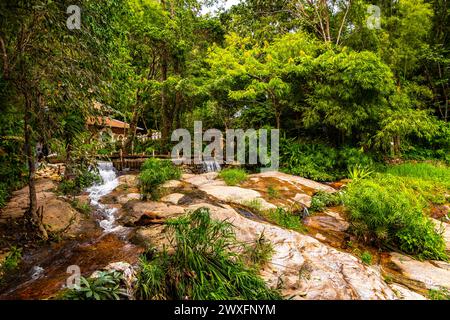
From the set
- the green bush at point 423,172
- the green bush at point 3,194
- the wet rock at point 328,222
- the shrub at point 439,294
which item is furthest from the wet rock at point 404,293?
the green bush at point 3,194

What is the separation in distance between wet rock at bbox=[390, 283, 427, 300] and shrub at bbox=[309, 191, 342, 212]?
10.8 feet

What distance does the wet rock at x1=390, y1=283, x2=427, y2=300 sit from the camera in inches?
149

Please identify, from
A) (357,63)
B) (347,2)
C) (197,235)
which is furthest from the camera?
(347,2)

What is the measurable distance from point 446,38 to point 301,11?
25.2 ft

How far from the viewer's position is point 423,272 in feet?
15.3

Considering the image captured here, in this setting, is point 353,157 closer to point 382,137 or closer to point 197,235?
point 382,137

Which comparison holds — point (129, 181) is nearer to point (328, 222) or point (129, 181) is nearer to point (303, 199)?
point (303, 199)

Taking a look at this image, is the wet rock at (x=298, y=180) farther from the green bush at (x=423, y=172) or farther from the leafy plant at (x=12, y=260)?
the leafy plant at (x=12, y=260)

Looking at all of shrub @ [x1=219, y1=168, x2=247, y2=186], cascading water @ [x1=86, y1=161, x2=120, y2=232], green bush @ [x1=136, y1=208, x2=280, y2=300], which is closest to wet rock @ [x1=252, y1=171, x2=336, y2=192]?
shrub @ [x1=219, y1=168, x2=247, y2=186]

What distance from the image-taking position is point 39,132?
4.85 m

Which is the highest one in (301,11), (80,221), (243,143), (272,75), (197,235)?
(301,11)

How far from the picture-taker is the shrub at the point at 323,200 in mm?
7344
